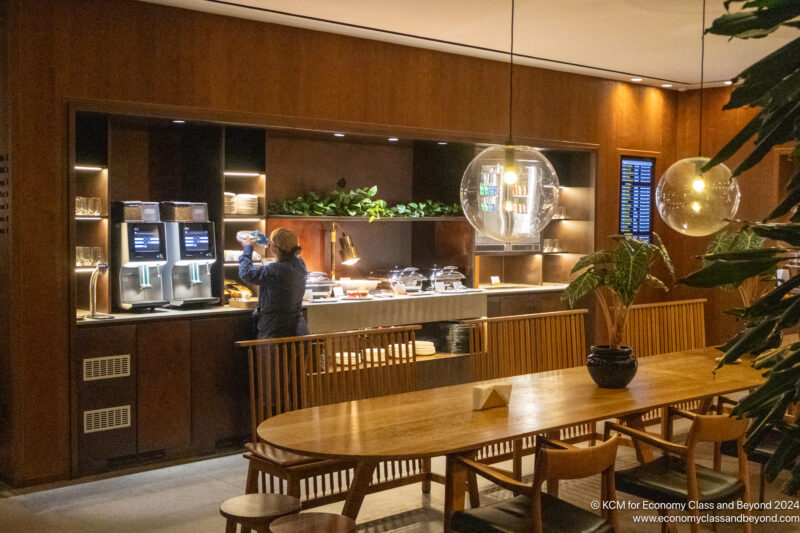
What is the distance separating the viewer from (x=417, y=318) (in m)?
6.93

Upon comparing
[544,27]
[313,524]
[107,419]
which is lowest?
[107,419]

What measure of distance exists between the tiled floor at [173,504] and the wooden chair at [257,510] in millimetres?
1173

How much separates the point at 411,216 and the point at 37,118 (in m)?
3.21

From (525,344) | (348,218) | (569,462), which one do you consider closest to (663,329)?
(525,344)

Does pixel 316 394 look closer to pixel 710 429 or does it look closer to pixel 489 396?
pixel 489 396

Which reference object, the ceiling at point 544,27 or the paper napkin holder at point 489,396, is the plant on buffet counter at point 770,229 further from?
the ceiling at point 544,27

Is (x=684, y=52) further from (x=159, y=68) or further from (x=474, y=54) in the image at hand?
(x=159, y=68)

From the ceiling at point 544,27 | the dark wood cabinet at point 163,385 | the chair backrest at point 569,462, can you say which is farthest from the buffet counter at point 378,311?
the chair backrest at point 569,462

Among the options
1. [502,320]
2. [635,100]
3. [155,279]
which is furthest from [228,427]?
[635,100]

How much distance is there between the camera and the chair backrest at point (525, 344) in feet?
16.0

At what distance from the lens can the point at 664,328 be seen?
20.4 feet

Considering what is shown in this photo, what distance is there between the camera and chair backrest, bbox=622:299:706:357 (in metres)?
5.95

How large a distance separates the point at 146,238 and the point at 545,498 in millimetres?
3417

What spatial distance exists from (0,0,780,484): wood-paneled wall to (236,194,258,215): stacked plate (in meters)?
0.61
